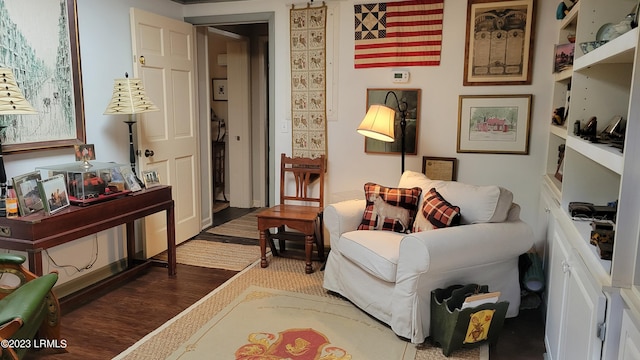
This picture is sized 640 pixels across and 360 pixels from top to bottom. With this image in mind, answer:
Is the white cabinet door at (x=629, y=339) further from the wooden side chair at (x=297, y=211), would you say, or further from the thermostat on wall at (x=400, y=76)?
the thermostat on wall at (x=400, y=76)

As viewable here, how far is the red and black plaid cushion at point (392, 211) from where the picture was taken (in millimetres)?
3027

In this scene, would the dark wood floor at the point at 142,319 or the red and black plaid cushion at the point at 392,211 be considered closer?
the dark wood floor at the point at 142,319

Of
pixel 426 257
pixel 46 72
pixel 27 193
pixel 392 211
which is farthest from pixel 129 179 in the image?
pixel 426 257

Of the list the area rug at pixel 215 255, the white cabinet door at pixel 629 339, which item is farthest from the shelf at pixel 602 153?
the area rug at pixel 215 255

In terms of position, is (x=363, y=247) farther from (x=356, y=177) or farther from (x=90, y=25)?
(x=90, y=25)

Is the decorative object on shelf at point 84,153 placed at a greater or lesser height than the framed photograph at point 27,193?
greater

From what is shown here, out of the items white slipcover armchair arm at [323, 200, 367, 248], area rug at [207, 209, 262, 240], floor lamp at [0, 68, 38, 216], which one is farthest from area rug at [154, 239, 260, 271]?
floor lamp at [0, 68, 38, 216]

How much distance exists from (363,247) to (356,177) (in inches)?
50.2

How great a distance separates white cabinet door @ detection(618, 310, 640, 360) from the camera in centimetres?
123

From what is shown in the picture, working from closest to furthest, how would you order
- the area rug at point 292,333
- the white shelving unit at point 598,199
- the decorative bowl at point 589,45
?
the white shelving unit at point 598,199 → the decorative bowl at point 589,45 → the area rug at point 292,333

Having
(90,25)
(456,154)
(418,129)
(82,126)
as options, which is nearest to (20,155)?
(82,126)

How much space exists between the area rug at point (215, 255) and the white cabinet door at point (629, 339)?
9.32 ft

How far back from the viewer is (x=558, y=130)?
2.97 m

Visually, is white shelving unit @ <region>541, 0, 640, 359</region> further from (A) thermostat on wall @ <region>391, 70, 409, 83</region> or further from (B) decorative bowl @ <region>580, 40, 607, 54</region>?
(A) thermostat on wall @ <region>391, 70, 409, 83</region>
